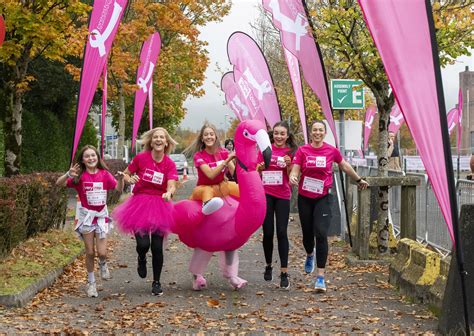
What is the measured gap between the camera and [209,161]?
9.14 m

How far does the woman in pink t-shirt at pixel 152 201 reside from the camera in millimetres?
8875

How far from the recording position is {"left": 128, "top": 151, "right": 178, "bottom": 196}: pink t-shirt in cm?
899

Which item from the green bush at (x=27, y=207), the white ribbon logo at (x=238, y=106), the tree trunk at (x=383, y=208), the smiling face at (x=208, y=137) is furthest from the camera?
the white ribbon logo at (x=238, y=106)

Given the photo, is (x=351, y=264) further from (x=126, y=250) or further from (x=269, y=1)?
(x=269, y=1)

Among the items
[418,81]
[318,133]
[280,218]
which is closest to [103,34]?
[318,133]

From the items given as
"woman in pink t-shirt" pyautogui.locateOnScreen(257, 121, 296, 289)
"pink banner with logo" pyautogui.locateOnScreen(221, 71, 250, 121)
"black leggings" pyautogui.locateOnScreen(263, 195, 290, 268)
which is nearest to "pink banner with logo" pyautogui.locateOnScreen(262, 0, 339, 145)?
"woman in pink t-shirt" pyautogui.locateOnScreen(257, 121, 296, 289)

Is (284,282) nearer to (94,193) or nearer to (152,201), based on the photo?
(152,201)

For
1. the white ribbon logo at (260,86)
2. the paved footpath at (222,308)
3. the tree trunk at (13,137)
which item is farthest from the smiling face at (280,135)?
the white ribbon logo at (260,86)

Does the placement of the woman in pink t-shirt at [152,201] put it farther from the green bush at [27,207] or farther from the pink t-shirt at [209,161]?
the green bush at [27,207]

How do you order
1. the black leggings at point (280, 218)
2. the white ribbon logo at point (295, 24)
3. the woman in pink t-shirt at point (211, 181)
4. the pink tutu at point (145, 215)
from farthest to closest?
the white ribbon logo at point (295, 24), the black leggings at point (280, 218), the woman in pink t-shirt at point (211, 181), the pink tutu at point (145, 215)

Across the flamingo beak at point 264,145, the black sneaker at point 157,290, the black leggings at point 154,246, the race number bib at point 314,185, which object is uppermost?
the flamingo beak at point 264,145

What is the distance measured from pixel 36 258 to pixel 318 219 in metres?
3.86

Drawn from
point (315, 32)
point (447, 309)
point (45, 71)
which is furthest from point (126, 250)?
point (45, 71)

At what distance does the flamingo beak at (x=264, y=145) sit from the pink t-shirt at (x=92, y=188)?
6.18 feet
